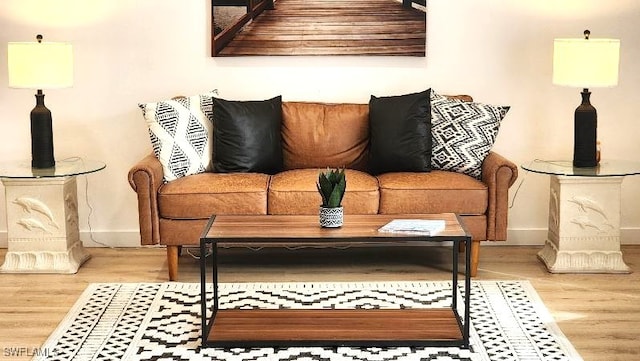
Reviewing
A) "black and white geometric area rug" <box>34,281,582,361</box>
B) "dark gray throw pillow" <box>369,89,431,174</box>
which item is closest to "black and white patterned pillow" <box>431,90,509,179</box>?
"dark gray throw pillow" <box>369,89,431,174</box>

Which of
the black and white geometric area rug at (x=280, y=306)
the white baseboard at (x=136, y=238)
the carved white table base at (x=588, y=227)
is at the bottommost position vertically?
the black and white geometric area rug at (x=280, y=306)

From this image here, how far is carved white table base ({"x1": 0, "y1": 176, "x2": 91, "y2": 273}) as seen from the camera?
498cm

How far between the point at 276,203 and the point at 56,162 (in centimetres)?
132

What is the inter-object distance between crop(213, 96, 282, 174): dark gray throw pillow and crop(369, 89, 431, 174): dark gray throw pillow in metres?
0.56

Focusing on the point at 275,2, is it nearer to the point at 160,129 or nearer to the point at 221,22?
the point at 221,22

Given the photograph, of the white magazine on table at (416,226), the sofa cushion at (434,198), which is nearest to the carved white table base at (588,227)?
the sofa cushion at (434,198)

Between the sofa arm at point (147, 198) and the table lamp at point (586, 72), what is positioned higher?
the table lamp at point (586, 72)

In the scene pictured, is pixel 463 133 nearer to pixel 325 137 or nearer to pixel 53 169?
pixel 325 137

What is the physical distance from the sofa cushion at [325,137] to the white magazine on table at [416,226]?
1.24 m

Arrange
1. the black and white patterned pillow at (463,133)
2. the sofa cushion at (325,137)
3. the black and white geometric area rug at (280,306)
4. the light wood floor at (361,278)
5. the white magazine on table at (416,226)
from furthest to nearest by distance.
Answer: the sofa cushion at (325,137) < the black and white patterned pillow at (463,133) < the light wood floor at (361,278) < the white magazine on table at (416,226) < the black and white geometric area rug at (280,306)

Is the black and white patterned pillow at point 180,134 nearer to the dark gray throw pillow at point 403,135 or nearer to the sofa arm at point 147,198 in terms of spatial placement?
the sofa arm at point 147,198

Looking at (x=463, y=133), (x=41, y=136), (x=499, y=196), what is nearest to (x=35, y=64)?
(x=41, y=136)

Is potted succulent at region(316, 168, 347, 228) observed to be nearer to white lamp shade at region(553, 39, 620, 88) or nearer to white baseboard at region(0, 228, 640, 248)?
white lamp shade at region(553, 39, 620, 88)

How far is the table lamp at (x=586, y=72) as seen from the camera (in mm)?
4844
